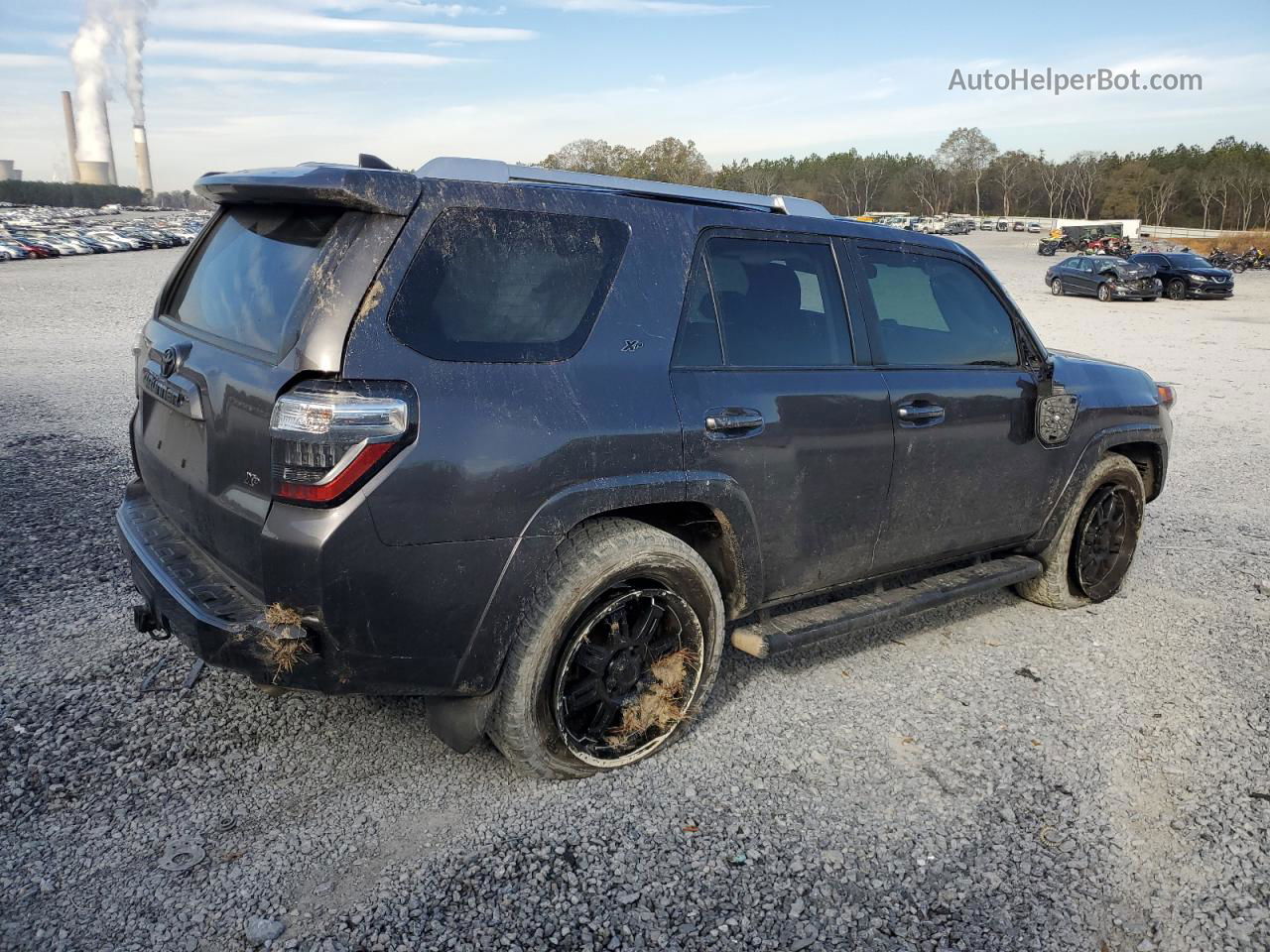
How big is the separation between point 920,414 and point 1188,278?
1222 inches

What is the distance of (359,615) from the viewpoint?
262cm

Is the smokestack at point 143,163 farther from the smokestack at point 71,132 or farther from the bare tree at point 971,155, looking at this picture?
the bare tree at point 971,155

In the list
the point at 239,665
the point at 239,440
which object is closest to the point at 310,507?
the point at 239,440

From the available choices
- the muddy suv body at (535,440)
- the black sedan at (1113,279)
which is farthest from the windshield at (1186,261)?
the muddy suv body at (535,440)

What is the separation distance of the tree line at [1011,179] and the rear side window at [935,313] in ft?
214

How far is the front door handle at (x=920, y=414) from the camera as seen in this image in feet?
12.3

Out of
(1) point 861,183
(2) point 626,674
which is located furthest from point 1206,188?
(2) point 626,674

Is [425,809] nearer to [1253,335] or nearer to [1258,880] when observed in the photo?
[1258,880]

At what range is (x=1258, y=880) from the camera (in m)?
2.84

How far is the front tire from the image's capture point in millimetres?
2928

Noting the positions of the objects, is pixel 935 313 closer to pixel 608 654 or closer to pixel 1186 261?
pixel 608 654

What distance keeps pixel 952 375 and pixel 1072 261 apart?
30.6 m

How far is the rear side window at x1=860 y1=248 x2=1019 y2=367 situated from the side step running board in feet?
3.12

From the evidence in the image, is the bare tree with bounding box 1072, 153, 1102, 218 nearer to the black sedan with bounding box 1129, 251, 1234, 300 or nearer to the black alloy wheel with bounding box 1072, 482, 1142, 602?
the black sedan with bounding box 1129, 251, 1234, 300
